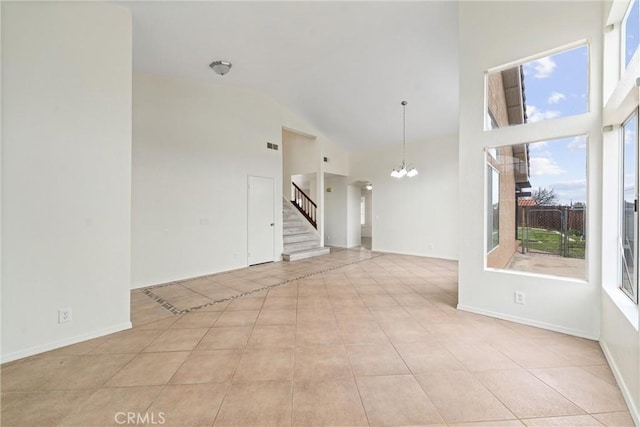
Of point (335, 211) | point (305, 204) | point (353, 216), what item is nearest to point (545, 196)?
point (353, 216)

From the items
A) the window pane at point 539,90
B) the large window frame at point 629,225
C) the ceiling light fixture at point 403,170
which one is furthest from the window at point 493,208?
the ceiling light fixture at point 403,170

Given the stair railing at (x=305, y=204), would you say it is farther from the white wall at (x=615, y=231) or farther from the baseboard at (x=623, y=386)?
the baseboard at (x=623, y=386)

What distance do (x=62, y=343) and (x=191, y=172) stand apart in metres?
3.31

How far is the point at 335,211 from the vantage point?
920 cm

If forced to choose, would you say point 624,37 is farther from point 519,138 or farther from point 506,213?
point 506,213

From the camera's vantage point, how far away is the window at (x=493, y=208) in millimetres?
3312

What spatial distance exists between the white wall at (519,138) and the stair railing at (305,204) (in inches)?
227

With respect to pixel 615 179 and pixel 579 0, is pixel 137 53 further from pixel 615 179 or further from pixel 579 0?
pixel 615 179

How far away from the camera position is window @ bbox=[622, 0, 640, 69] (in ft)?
6.69

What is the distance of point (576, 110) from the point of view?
2.75 m

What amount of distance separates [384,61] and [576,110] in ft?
9.62

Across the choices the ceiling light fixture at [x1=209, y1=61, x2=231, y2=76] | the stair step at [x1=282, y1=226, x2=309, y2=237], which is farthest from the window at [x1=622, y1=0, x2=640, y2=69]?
the stair step at [x1=282, y1=226, x2=309, y2=237]

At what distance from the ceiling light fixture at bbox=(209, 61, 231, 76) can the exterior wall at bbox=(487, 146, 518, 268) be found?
443 centimetres

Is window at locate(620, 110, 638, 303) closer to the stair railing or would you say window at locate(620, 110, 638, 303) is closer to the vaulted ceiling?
the vaulted ceiling
